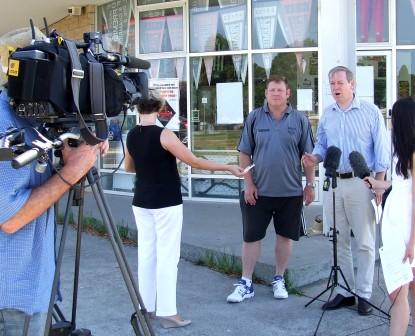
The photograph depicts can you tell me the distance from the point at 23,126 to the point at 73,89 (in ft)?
0.93

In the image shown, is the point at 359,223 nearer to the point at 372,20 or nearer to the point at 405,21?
the point at 372,20

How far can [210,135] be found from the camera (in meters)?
9.69

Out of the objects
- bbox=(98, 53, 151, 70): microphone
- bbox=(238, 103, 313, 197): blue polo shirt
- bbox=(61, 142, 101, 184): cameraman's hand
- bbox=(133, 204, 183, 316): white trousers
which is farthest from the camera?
bbox=(238, 103, 313, 197): blue polo shirt

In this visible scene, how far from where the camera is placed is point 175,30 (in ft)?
32.8

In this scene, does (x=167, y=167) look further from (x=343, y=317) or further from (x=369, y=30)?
(x=369, y=30)

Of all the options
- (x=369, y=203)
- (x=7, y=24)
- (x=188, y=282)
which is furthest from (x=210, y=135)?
(x=7, y=24)

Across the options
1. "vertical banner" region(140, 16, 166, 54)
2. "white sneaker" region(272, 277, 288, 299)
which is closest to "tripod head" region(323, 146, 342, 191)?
"white sneaker" region(272, 277, 288, 299)

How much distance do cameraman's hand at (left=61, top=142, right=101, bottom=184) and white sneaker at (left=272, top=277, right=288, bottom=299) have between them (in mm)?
3105

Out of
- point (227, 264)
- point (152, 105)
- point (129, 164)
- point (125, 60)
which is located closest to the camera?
point (125, 60)

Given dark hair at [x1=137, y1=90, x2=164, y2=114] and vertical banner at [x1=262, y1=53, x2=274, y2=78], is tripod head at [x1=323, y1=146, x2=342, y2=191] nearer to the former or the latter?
dark hair at [x1=137, y1=90, x2=164, y2=114]

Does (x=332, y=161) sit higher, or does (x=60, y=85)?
(x=60, y=85)

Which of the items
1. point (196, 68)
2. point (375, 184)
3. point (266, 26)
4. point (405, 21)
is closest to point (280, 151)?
point (375, 184)

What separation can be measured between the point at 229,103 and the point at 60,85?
23.9 ft

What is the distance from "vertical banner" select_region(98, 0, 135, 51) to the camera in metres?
10.7
